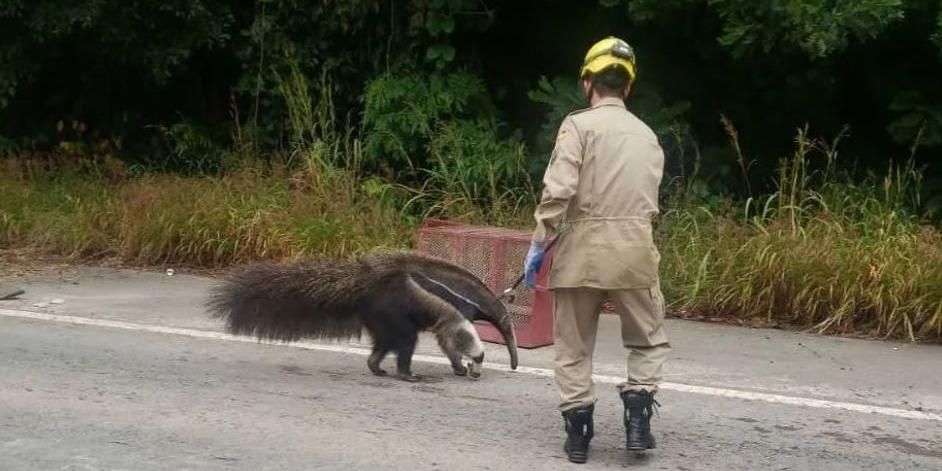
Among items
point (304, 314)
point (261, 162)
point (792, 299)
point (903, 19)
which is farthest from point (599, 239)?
point (261, 162)

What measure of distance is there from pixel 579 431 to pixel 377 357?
6.35 ft

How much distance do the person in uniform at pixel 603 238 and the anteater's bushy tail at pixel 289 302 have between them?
1912 millimetres

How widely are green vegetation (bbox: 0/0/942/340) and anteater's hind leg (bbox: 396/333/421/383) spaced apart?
119 inches

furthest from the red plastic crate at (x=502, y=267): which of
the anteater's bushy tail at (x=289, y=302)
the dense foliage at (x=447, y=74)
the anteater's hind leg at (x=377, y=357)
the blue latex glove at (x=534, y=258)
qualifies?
the dense foliage at (x=447, y=74)

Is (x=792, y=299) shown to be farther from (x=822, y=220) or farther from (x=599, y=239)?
(x=599, y=239)

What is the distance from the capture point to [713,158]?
1195 centimetres

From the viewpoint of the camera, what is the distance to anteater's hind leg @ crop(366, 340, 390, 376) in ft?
23.5

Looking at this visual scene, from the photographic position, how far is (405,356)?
7117mm

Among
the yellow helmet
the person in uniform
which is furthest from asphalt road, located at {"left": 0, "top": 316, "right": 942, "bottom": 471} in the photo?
the yellow helmet

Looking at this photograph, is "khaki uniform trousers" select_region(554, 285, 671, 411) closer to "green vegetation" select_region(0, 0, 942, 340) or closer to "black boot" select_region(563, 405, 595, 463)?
"black boot" select_region(563, 405, 595, 463)

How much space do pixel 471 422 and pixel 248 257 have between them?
5117 millimetres

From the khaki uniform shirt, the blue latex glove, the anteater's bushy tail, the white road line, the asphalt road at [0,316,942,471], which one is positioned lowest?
the asphalt road at [0,316,942,471]

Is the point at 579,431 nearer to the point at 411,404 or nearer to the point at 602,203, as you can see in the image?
the point at 602,203

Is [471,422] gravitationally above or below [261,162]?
below
